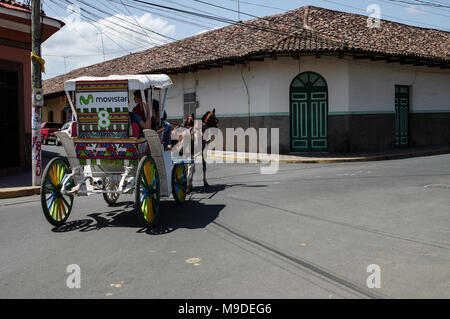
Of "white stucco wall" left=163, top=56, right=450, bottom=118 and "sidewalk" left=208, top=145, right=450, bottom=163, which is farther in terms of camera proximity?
"white stucco wall" left=163, top=56, right=450, bottom=118

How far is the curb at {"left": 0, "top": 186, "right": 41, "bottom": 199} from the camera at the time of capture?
9.91m

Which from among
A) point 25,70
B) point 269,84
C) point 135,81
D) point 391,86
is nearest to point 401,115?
point 391,86

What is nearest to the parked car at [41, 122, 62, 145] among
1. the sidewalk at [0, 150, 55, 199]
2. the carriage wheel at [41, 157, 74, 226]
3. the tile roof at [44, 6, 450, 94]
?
the tile roof at [44, 6, 450, 94]

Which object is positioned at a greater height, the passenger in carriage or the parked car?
the parked car

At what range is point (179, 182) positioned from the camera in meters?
8.07

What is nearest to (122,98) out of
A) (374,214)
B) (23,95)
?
(374,214)

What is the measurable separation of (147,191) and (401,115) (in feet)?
62.4

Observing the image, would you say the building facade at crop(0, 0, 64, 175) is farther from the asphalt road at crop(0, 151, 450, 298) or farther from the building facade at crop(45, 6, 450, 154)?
the building facade at crop(45, 6, 450, 154)

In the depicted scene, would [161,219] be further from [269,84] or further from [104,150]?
[269,84]

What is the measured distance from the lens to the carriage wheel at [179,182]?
7.79 metres

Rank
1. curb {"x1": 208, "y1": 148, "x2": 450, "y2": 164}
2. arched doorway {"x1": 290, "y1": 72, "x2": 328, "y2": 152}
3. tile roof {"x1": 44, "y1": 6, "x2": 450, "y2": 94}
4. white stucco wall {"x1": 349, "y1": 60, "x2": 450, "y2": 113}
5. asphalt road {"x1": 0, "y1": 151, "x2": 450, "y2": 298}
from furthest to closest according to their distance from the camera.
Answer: white stucco wall {"x1": 349, "y1": 60, "x2": 450, "y2": 113}, arched doorway {"x1": 290, "y1": 72, "x2": 328, "y2": 152}, tile roof {"x1": 44, "y1": 6, "x2": 450, "y2": 94}, curb {"x1": 208, "y1": 148, "x2": 450, "y2": 164}, asphalt road {"x1": 0, "y1": 151, "x2": 450, "y2": 298}

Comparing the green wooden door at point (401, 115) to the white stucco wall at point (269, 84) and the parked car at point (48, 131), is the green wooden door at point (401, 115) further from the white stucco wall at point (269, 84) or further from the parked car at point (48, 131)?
the parked car at point (48, 131)

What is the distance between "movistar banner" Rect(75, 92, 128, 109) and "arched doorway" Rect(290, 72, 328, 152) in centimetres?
1392
